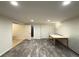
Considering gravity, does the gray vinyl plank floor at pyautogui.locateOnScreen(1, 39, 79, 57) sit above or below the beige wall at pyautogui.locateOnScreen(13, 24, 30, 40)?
below

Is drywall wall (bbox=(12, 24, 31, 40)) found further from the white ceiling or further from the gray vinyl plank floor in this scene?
the white ceiling

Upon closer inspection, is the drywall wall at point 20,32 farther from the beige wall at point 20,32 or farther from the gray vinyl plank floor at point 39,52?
the gray vinyl plank floor at point 39,52

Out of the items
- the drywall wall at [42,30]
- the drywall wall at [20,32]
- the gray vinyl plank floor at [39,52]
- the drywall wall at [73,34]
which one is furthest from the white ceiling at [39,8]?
the drywall wall at [42,30]

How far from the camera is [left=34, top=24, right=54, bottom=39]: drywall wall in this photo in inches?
434

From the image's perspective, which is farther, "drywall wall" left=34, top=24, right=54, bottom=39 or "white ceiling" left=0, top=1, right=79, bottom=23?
"drywall wall" left=34, top=24, right=54, bottom=39

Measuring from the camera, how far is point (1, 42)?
430 centimetres

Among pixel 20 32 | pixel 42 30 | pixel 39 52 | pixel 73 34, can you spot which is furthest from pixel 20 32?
pixel 73 34

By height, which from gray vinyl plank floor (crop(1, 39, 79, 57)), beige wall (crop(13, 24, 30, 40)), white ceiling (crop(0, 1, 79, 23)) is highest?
white ceiling (crop(0, 1, 79, 23))

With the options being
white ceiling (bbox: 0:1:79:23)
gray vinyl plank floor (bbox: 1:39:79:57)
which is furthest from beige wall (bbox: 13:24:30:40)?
white ceiling (bbox: 0:1:79:23)

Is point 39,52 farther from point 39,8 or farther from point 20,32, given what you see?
point 20,32

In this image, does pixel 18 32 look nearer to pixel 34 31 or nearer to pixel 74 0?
pixel 34 31

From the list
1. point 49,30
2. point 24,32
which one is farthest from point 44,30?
point 24,32

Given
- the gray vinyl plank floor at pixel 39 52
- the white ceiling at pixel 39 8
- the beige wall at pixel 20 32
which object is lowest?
the gray vinyl plank floor at pixel 39 52

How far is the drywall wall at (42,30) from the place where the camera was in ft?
36.2
